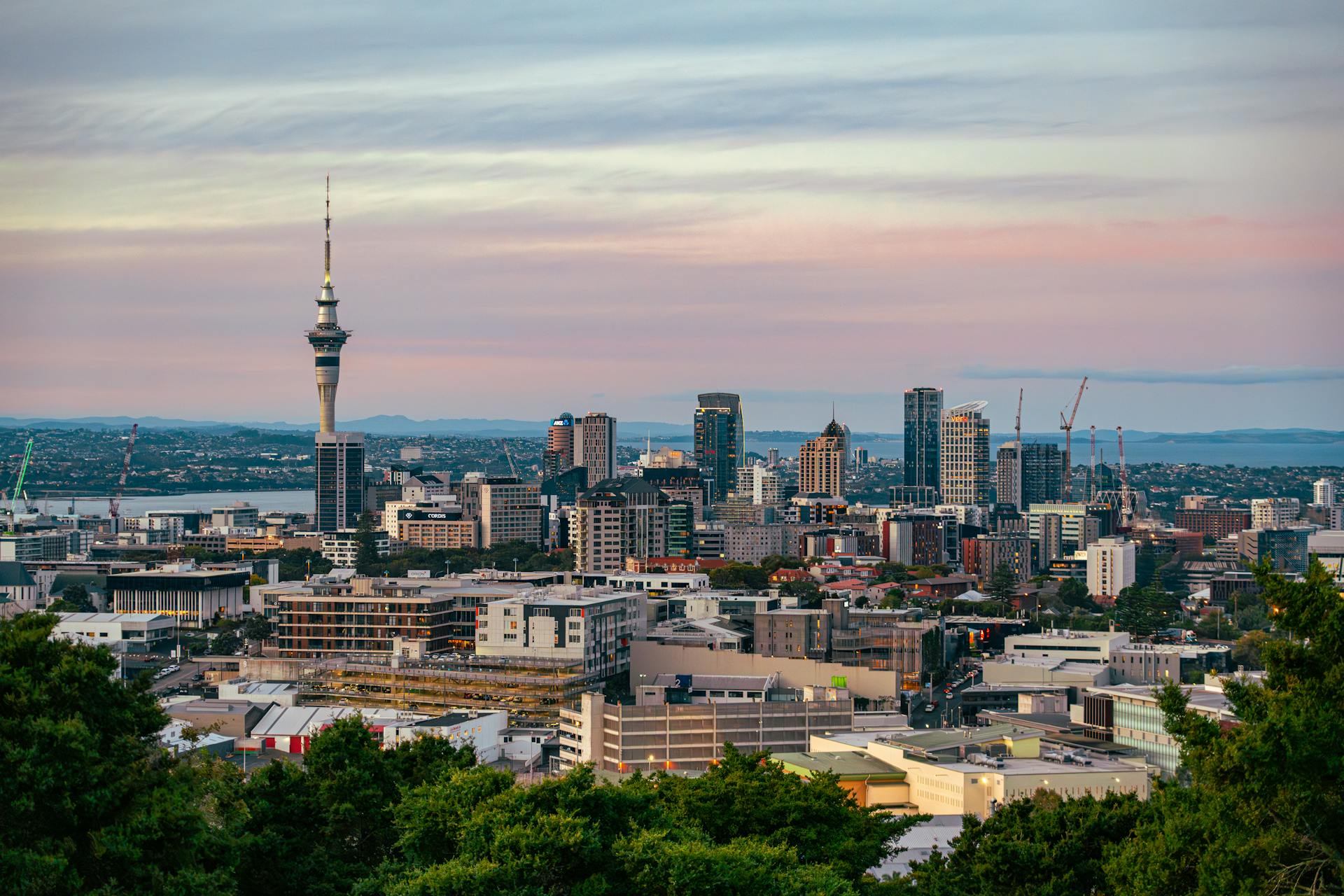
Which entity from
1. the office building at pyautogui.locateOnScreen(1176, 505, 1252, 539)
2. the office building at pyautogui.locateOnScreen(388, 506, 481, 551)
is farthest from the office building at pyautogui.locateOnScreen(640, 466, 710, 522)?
the office building at pyautogui.locateOnScreen(1176, 505, 1252, 539)

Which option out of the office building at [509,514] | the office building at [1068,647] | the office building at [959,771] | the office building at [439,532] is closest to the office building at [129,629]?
the office building at [1068,647]

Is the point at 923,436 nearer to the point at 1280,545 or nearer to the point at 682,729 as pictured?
the point at 1280,545

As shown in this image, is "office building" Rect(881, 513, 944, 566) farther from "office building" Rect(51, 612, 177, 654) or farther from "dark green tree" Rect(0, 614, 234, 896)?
"dark green tree" Rect(0, 614, 234, 896)

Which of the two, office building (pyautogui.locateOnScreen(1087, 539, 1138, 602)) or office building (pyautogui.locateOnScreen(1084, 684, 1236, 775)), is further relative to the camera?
office building (pyautogui.locateOnScreen(1087, 539, 1138, 602))

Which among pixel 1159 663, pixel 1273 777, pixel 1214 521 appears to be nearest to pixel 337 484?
pixel 1214 521

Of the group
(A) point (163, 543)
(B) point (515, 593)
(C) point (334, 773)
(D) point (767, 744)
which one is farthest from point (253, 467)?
(C) point (334, 773)

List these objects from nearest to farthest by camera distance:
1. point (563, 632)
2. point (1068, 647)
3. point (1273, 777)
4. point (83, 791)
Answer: point (83, 791) < point (1273, 777) < point (563, 632) < point (1068, 647)
